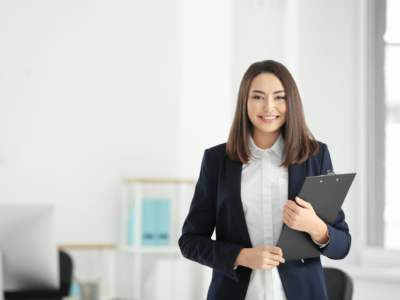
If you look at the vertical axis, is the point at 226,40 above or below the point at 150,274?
above

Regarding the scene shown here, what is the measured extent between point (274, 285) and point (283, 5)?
7.06 feet

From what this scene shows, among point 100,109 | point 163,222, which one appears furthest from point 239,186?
point 100,109

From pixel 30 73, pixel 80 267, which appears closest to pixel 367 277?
pixel 80 267

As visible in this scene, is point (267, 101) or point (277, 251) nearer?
point (277, 251)

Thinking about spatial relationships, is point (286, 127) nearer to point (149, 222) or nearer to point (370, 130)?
point (370, 130)

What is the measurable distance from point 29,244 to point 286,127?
0.90 metres

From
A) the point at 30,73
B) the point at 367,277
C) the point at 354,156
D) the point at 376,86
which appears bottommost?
the point at 367,277

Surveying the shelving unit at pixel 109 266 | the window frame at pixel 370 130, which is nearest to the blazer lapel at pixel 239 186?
the window frame at pixel 370 130

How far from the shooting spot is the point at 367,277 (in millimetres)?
2180

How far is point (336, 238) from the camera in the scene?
42.3 inches

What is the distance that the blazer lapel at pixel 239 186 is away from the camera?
1.13m

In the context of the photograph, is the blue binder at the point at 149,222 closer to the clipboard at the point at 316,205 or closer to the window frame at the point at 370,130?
the window frame at the point at 370,130

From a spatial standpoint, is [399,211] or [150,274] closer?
[399,211]

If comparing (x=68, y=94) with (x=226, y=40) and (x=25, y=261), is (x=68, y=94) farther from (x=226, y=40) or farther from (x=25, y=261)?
(x=25, y=261)
